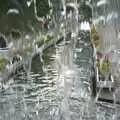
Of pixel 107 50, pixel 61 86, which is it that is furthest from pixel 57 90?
pixel 107 50

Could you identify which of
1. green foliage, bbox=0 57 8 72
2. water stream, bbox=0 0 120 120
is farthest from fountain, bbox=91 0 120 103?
green foliage, bbox=0 57 8 72

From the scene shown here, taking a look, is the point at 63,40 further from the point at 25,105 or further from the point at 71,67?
the point at 25,105

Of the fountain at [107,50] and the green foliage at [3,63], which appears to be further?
the green foliage at [3,63]

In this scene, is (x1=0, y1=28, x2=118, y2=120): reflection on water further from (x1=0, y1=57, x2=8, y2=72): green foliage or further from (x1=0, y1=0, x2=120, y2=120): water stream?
(x1=0, y1=57, x2=8, y2=72): green foliage

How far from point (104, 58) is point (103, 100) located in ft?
1.51

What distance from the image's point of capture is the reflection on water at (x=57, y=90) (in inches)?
148

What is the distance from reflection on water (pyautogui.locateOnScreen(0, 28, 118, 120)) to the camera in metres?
3.76

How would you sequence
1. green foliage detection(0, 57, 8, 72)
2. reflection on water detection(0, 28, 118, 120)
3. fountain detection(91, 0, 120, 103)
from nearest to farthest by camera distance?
reflection on water detection(0, 28, 118, 120), fountain detection(91, 0, 120, 103), green foliage detection(0, 57, 8, 72)

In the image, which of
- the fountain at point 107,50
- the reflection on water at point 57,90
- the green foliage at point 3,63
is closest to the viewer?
the reflection on water at point 57,90

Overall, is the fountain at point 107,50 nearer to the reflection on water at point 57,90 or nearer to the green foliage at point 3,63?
the reflection on water at point 57,90

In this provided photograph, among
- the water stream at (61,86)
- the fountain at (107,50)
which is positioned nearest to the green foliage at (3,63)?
the water stream at (61,86)

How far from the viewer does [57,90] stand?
4922 mm

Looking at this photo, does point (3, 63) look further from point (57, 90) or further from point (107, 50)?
point (107, 50)

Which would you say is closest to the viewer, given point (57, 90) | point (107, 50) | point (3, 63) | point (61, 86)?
point (107, 50)
